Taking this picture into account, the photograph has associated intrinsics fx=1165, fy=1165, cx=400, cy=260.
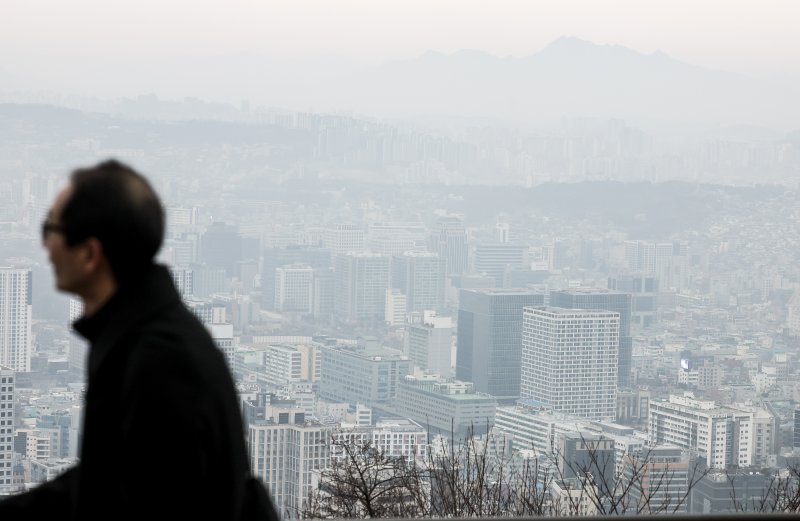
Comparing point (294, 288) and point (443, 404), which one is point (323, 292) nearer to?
point (294, 288)

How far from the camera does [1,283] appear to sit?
1602 inches

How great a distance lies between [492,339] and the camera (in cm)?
4981

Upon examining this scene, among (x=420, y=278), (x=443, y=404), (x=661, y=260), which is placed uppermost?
(x=661, y=260)

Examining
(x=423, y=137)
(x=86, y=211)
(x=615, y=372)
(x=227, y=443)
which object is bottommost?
(x=615, y=372)

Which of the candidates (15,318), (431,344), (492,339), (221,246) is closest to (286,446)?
(15,318)

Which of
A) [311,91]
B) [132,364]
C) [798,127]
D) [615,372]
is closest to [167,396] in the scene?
[132,364]

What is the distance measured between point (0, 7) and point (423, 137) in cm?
2785

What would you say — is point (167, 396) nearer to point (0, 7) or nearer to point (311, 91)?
point (0, 7)

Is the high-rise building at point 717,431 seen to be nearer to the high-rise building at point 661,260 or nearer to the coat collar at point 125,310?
the high-rise building at point 661,260

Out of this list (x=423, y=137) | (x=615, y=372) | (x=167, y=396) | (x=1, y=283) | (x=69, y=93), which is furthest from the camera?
(x=423, y=137)

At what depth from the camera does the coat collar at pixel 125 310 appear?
629mm

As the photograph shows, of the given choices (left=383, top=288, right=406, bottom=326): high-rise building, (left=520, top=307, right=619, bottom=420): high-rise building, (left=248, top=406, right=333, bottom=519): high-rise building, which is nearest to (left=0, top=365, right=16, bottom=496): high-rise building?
(left=248, top=406, right=333, bottom=519): high-rise building

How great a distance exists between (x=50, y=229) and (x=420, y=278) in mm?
59851

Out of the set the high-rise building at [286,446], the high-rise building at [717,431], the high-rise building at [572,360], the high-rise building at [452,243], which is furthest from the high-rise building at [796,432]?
the high-rise building at [452,243]
